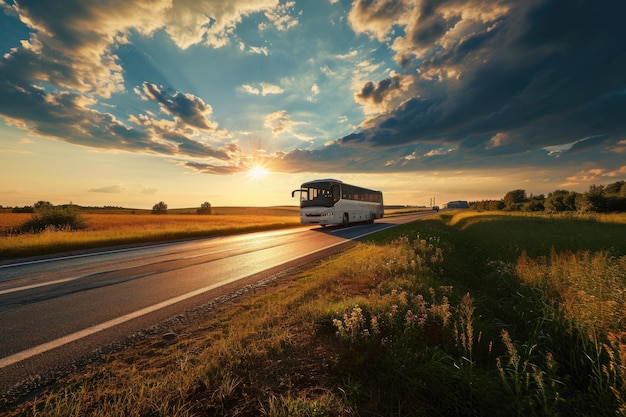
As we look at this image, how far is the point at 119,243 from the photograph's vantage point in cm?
1382

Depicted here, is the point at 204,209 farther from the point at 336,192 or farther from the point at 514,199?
the point at 514,199

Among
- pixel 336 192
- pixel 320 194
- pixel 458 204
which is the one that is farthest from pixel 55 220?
pixel 458 204

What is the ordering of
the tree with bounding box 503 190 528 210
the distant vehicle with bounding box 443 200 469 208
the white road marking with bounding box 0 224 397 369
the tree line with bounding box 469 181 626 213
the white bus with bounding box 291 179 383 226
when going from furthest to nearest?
the distant vehicle with bounding box 443 200 469 208 < the tree with bounding box 503 190 528 210 < the tree line with bounding box 469 181 626 213 < the white bus with bounding box 291 179 383 226 < the white road marking with bounding box 0 224 397 369

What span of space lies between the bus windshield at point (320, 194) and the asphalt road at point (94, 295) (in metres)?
12.5

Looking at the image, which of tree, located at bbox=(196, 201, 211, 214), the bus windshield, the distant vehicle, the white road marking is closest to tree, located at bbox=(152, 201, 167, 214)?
tree, located at bbox=(196, 201, 211, 214)

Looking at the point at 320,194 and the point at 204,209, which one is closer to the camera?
the point at 320,194

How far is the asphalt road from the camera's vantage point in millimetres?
3182

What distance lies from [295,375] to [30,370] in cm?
293

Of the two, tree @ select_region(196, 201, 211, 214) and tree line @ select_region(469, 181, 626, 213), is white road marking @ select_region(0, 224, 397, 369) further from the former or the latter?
tree @ select_region(196, 201, 211, 214)

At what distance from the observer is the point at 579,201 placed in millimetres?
36719

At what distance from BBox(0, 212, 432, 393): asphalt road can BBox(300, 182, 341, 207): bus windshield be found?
12.5 meters

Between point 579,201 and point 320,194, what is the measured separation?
40571 millimetres

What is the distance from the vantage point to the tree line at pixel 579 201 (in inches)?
1307

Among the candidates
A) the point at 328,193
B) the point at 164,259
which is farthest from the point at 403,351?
the point at 328,193
